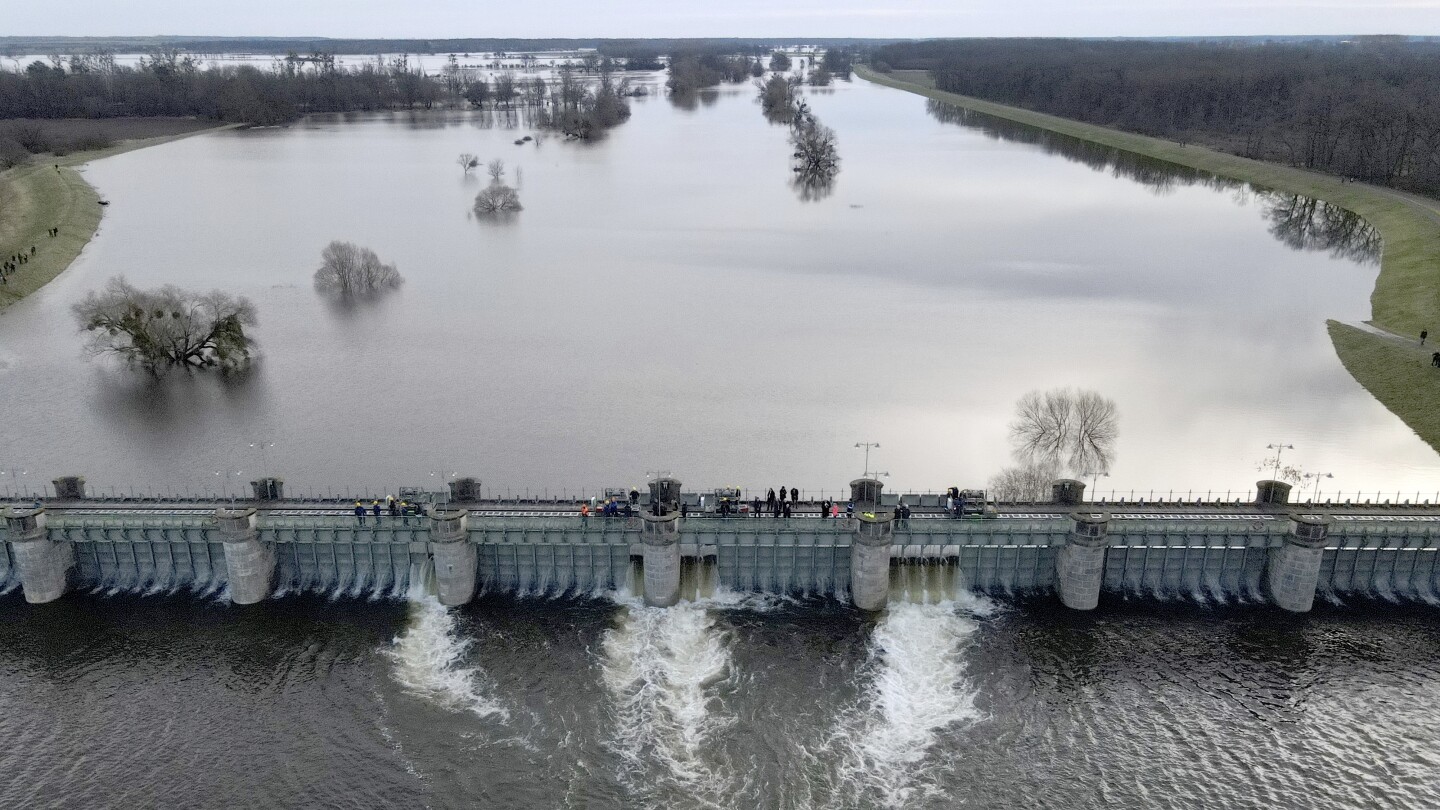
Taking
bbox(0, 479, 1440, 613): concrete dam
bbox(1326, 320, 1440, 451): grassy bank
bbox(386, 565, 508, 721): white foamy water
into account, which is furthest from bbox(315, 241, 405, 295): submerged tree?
bbox(1326, 320, 1440, 451): grassy bank

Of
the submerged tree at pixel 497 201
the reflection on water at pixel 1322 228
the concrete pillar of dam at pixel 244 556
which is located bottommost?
the concrete pillar of dam at pixel 244 556

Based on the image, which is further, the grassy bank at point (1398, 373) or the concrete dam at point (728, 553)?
the grassy bank at point (1398, 373)

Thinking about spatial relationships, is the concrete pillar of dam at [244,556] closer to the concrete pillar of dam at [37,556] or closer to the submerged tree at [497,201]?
the concrete pillar of dam at [37,556]

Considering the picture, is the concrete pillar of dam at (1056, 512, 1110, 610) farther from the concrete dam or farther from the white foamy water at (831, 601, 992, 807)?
the white foamy water at (831, 601, 992, 807)

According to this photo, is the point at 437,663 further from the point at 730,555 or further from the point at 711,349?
the point at 711,349

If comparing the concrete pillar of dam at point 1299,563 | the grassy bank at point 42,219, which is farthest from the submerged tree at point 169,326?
the concrete pillar of dam at point 1299,563

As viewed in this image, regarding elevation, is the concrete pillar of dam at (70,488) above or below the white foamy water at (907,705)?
above

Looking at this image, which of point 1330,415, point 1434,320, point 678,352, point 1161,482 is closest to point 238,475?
point 678,352
